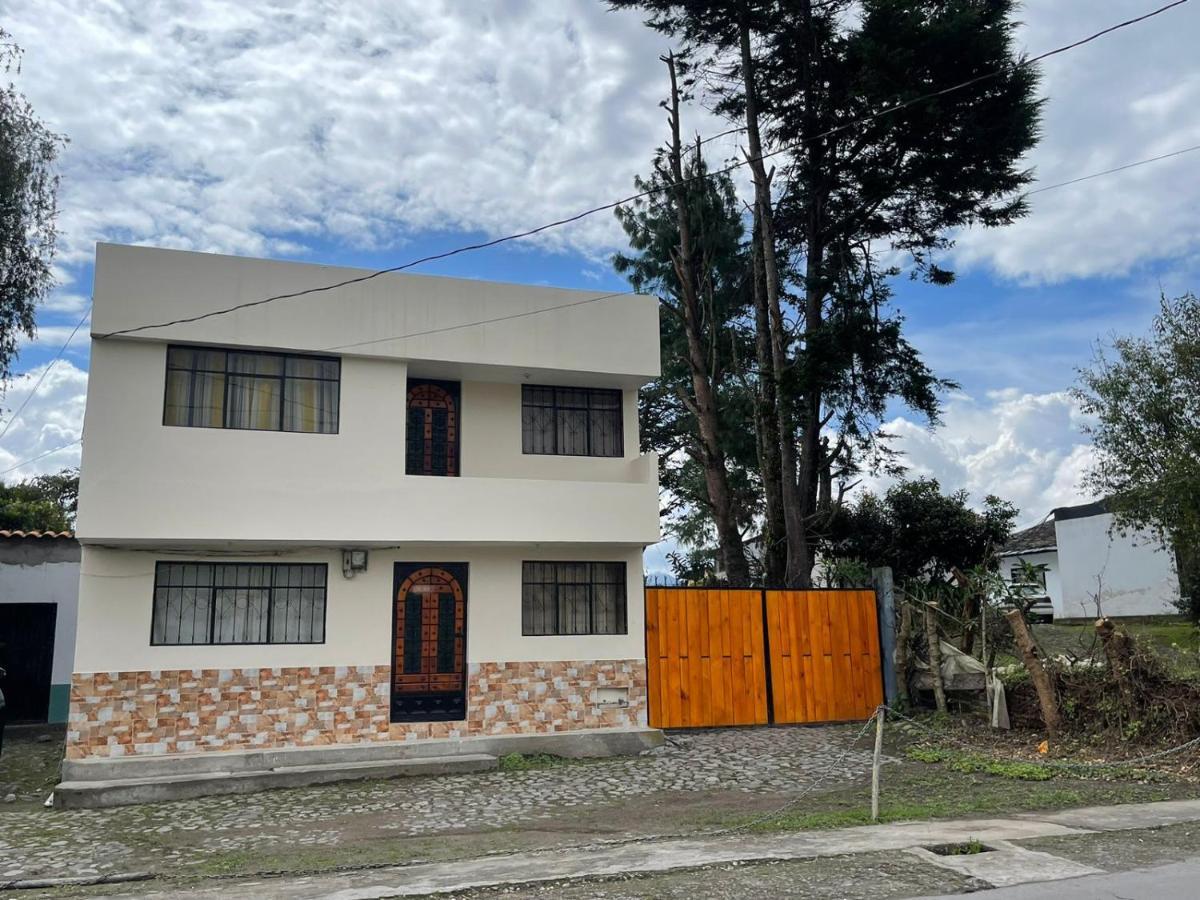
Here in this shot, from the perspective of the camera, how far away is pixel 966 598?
1448cm

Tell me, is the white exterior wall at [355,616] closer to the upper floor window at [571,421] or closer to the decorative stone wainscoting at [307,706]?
the decorative stone wainscoting at [307,706]

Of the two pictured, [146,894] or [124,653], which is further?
Answer: [124,653]

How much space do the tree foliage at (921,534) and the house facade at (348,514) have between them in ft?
24.8

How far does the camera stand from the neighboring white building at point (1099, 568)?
30219 millimetres

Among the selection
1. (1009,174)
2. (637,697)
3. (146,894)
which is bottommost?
Answer: (146,894)

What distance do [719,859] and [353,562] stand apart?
7.05m

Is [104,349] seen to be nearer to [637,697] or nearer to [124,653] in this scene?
[124,653]

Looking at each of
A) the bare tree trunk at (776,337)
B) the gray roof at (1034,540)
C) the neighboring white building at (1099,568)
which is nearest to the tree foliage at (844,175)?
the bare tree trunk at (776,337)

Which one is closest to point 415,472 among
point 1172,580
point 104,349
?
point 104,349

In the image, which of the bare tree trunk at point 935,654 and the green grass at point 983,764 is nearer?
the green grass at point 983,764

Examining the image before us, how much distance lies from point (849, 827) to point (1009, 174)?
1411 cm

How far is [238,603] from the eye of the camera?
12672mm

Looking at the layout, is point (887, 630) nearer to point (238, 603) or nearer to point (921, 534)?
point (921, 534)

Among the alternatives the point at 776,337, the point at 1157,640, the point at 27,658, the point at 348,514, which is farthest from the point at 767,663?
the point at 27,658
